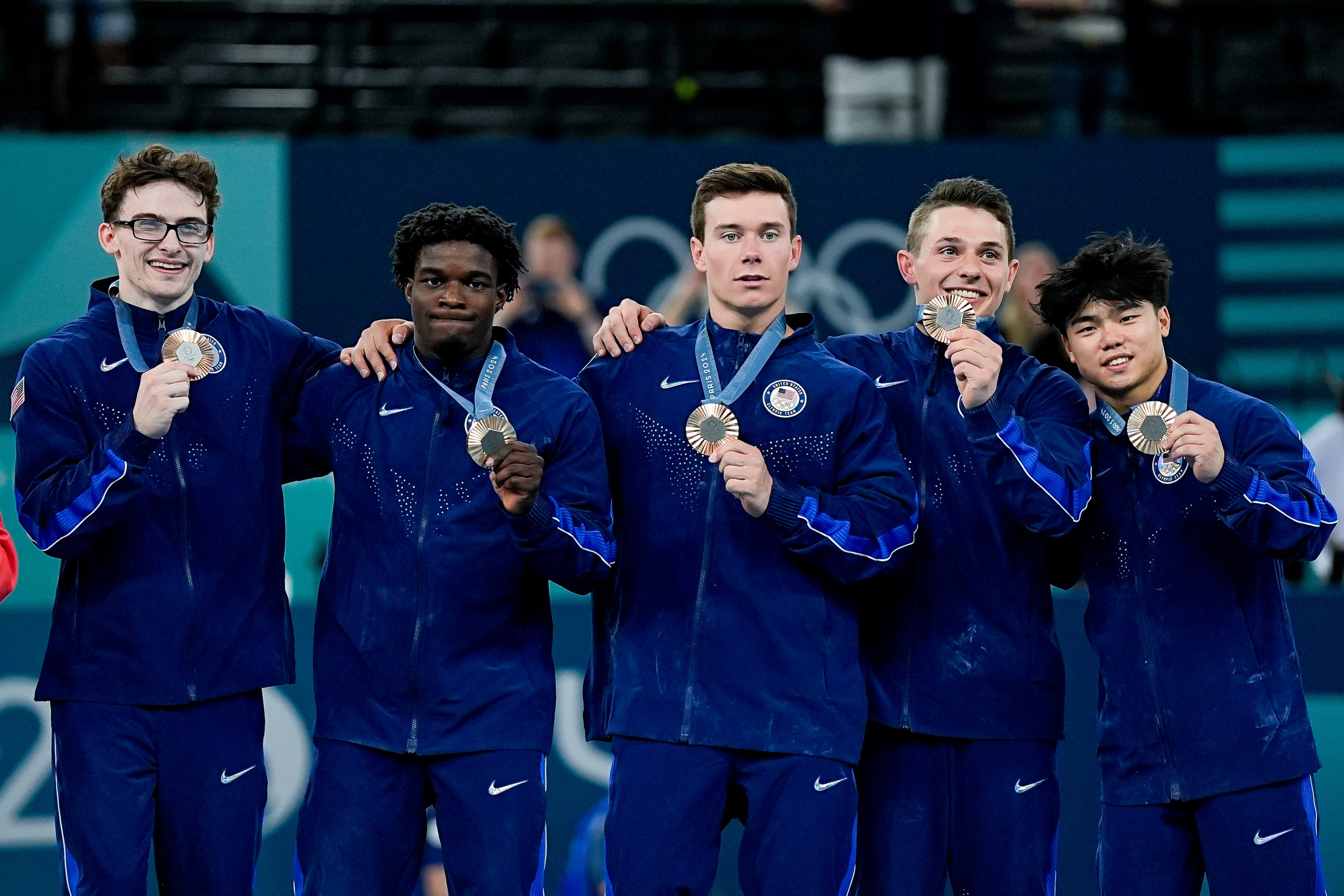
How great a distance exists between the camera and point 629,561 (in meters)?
5.03

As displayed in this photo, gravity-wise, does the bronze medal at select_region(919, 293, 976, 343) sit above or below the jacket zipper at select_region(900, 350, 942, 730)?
above

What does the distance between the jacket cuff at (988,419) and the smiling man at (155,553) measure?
6.77 ft

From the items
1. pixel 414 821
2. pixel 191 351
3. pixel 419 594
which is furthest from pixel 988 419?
pixel 191 351

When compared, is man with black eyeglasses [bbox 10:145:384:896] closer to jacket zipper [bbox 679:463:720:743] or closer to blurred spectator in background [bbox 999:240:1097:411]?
jacket zipper [bbox 679:463:720:743]

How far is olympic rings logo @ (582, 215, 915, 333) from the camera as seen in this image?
11.0 metres

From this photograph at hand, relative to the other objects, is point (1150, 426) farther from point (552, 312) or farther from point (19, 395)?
point (552, 312)

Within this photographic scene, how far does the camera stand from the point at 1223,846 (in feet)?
16.0

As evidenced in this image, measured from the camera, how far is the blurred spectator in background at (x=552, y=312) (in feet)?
31.0

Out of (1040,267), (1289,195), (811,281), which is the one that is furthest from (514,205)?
(1289,195)

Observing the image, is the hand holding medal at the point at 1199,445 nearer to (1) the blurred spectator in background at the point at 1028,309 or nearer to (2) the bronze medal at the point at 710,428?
(2) the bronze medal at the point at 710,428

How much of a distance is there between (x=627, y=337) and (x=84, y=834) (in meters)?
2.09

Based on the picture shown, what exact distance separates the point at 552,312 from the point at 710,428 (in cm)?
489

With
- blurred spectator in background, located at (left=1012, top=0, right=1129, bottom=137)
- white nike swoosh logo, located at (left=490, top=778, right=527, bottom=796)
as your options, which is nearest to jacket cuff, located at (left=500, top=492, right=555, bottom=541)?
white nike swoosh logo, located at (left=490, top=778, right=527, bottom=796)

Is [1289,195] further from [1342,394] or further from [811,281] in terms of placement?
[811,281]
